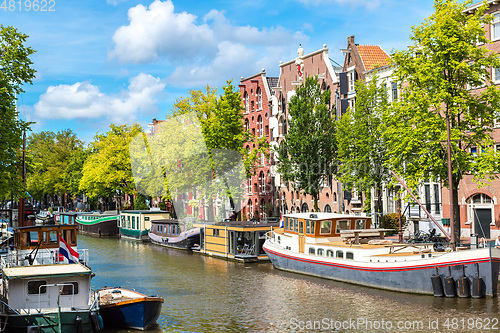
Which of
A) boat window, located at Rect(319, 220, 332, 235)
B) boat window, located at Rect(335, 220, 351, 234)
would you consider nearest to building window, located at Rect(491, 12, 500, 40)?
boat window, located at Rect(335, 220, 351, 234)

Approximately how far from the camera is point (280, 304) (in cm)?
2922

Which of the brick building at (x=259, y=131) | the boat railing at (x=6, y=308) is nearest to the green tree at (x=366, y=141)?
the brick building at (x=259, y=131)

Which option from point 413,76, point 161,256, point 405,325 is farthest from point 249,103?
point 405,325

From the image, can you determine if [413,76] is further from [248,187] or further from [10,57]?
[248,187]

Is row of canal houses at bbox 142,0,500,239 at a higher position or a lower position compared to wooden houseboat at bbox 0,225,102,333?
higher

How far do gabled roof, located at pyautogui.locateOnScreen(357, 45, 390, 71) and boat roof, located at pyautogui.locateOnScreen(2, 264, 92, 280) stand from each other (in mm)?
41956

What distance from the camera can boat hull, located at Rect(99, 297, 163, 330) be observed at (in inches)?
965

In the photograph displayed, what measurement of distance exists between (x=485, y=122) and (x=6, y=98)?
28624 millimetres

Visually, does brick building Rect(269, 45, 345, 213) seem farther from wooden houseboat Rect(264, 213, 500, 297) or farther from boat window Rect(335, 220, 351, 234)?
boat window Rect(335, 220, 351, 234)

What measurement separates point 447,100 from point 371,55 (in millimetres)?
25972

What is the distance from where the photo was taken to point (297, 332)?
24000mm

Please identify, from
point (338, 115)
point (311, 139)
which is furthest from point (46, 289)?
point (338, 115)

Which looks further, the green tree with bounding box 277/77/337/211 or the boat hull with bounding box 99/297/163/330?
the green tree with bounding box 277/77/337/211

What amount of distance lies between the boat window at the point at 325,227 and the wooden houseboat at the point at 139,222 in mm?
32731
